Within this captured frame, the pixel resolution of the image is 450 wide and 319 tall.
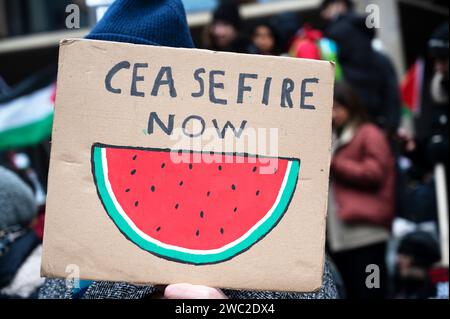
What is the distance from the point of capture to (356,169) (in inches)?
190

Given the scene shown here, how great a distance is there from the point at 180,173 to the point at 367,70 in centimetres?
378

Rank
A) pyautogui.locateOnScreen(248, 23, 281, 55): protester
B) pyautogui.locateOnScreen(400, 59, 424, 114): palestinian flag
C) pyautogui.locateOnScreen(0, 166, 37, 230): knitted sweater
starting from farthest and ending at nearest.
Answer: pyautogui.locateOnScreen(400, 59, 424, 114): palestinian flag, pyautogui.locateOnScreen(248, 23, 281, 55): protester, pyautogui.locateOnScreen(0, 166, 37, 230): knitted sweater

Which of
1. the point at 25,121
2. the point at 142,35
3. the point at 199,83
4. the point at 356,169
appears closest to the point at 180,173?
the point at 199,83

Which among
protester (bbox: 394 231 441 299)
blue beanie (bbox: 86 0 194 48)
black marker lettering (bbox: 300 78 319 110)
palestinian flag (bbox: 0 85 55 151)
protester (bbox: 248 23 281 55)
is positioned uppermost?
protester (bbox: 248 23 281 55)

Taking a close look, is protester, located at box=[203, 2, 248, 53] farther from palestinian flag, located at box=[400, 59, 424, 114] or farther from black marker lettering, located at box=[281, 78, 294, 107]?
black marker lettering, located at box=[281, 78, 294, 107]

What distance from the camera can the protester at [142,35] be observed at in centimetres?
218

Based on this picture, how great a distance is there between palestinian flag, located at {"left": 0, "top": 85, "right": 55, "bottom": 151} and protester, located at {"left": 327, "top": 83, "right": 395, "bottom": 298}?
7.86 feet

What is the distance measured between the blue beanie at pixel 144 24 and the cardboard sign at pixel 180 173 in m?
0.31

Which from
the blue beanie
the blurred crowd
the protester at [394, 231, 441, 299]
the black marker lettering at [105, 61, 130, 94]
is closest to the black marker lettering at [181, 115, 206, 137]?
the black marker lettering at [105, 61, 130, 94]

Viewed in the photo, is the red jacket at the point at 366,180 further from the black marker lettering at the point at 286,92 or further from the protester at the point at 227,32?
the black marker lettering at the point at 286,92

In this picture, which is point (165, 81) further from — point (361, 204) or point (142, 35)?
point (361, 204)

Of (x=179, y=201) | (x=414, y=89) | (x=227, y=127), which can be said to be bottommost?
(x=179, y=201)

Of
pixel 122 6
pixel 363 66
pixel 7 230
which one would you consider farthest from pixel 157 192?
pixel 363 66

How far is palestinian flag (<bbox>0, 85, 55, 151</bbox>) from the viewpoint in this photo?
241 inches
